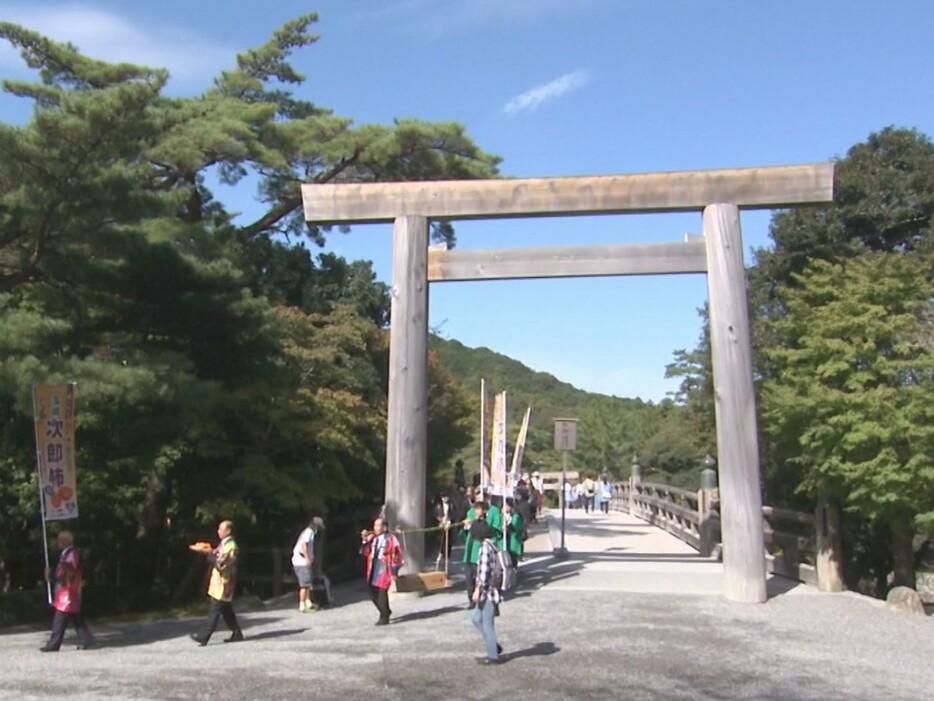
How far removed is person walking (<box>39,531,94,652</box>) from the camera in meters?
10.2

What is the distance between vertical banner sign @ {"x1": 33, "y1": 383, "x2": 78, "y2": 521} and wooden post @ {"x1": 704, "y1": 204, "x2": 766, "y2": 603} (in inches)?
306

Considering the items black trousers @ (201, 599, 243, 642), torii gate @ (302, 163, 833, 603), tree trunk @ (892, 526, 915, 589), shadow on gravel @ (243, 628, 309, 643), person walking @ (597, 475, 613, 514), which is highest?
torii gate @ (302, 163, 833, 603)

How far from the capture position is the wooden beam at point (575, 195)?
42.2 feet

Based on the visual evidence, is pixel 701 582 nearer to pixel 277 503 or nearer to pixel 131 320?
pixel 277 503

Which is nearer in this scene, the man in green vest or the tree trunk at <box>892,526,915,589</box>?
the man in green vest

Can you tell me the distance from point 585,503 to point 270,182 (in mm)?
21159

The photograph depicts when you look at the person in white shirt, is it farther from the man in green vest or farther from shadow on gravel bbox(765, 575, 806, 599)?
shadow on gravel bbox(765, 575, 806, 599)

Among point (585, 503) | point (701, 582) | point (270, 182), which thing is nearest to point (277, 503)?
point (701, 582)

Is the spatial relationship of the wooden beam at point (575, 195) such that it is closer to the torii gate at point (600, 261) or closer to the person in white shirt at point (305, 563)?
the torii gate at point (600, 261)

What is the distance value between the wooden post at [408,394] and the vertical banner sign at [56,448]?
4070mm

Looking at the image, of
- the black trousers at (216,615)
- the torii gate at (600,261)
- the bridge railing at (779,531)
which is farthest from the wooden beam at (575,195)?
the black trousers at (216,615)

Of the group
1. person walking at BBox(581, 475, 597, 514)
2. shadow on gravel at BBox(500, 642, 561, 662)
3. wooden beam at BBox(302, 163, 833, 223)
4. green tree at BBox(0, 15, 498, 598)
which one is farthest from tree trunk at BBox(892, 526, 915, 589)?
person walking at BBox(581, 475, 597, 514)

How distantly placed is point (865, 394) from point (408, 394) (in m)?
5.78

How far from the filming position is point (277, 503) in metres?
15.1
